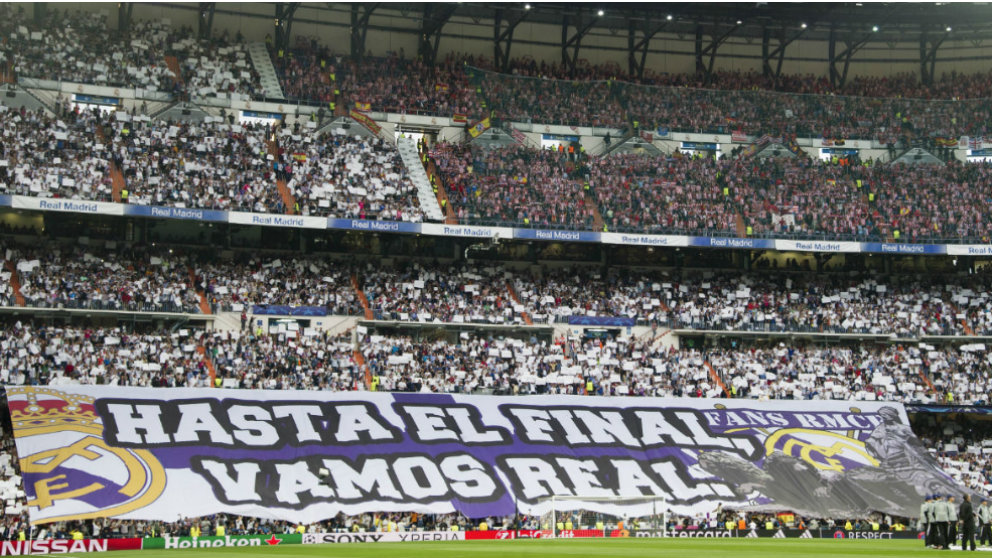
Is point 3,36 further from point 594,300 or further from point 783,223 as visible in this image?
point 783,223

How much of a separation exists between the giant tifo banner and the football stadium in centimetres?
14

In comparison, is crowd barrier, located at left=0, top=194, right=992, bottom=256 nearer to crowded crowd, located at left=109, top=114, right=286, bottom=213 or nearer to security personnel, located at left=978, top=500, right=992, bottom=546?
crowded crowd, located at left=109, top=114, right=286, bottom=213

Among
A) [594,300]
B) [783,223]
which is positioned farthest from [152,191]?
[783,223]

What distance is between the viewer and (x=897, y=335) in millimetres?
58406

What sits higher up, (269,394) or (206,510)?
(269,394)

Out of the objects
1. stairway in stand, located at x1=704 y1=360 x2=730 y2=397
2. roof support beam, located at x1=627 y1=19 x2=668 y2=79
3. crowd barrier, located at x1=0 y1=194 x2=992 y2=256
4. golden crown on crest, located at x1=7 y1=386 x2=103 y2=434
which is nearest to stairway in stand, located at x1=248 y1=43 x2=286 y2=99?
crowd barrier, located at x1=0 y1=194 x2=992 y2=256

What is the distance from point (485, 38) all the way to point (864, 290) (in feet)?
95.8

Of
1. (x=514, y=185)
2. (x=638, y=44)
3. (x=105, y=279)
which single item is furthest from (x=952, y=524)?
(x=638, y=44)

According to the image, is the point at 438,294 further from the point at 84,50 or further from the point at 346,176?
the point at 84,50

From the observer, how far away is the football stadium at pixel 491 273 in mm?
43406

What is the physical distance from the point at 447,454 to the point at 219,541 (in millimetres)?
11197

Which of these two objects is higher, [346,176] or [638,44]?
[638,44]

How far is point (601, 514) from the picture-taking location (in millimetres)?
40031

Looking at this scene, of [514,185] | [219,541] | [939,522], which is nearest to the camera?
[939,522]
